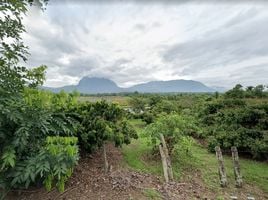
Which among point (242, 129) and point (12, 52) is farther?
point (242, 129)

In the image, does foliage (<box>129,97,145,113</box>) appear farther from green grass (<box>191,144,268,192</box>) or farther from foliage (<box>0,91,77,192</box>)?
foliage (<box>0,91,77,192</box>)

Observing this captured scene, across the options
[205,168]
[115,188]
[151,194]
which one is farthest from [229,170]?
[115,188]

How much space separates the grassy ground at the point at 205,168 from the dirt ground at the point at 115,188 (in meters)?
0.33

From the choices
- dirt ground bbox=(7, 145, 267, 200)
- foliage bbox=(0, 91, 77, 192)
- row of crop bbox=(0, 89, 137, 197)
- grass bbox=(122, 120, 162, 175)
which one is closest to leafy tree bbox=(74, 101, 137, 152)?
dirt ground bbox=(7, 145, 267, 200)

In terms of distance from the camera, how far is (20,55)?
420 cm

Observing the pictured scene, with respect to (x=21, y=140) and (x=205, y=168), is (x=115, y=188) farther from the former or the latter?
(x=205, y=168)

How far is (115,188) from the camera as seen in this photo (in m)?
5.79

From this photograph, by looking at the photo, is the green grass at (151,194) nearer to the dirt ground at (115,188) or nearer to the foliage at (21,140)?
the dirt ground at (115,188)

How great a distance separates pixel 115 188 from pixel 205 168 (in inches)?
156

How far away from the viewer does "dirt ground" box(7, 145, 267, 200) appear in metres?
5.55

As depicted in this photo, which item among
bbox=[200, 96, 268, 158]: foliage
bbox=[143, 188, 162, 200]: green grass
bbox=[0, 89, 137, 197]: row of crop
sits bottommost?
bbox=[143, 188, 162, 200]: green grass

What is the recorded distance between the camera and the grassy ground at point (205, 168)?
722 cm

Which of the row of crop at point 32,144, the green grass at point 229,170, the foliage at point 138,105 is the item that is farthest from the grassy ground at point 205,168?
the foliage at point 138,105

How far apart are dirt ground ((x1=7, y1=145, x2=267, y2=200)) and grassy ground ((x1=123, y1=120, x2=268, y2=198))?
0.33 m
